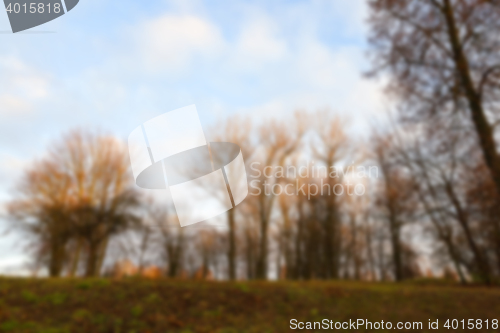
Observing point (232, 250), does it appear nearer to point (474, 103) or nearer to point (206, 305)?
point (206, 305)

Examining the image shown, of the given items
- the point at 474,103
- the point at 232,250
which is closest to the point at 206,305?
the point at 232,250

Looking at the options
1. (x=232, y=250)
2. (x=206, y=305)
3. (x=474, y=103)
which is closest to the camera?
(x=206, y=305)

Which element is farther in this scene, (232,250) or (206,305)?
(232,250)

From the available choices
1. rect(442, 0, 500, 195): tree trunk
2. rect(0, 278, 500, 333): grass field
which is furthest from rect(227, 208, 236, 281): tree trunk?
rect(442, 0, 500, 195): tree trunk

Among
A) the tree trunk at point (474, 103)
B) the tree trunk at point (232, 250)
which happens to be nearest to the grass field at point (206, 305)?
the tree trunk at point (474, 103)

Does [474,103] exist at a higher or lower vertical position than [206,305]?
higher

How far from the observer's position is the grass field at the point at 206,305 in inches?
237

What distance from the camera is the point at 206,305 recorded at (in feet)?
22.5

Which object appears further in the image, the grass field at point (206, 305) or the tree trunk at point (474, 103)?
the tree trunk at point (474, 103)

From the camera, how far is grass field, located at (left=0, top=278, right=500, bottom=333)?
6016 millimetres

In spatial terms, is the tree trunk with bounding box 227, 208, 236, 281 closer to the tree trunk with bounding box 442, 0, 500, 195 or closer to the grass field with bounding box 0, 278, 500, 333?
the grass field with bounding box 0, 278, 500, 333

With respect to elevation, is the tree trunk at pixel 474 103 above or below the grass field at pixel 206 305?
above

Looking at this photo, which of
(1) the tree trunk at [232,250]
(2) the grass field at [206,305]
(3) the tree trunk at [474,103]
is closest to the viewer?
(2) the grass field at [206,305]

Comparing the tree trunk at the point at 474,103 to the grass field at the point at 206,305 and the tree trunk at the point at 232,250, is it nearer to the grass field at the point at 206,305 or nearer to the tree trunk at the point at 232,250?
the grass field at the point at 206,305
